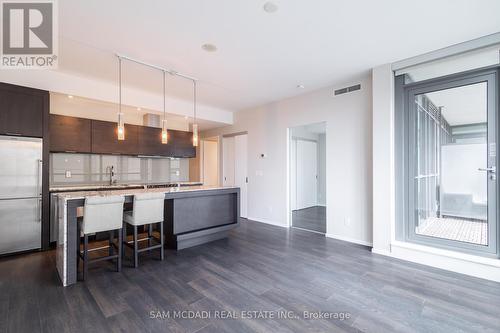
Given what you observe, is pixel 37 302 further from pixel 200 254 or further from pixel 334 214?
pixel 334 214

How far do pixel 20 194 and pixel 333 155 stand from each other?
17.0 ft

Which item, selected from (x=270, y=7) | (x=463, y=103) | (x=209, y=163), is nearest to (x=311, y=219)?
(x=463, y=103)

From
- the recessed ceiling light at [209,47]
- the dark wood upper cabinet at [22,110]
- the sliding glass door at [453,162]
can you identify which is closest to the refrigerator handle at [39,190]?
the dark wood upper cabinet at [22,110]

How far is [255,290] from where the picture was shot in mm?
2412

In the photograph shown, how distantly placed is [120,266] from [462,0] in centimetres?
464

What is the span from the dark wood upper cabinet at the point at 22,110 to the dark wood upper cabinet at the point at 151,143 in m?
1.81

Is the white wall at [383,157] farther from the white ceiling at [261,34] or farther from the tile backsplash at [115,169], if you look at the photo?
the tile backsplash at [115,169]

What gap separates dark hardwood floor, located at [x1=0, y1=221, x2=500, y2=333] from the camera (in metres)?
1.87

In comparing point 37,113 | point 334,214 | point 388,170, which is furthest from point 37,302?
→ point 388,170

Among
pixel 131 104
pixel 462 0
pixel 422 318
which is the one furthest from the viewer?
pixel 131 104

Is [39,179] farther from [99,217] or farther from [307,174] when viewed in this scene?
[307,174]

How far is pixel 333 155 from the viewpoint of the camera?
429cm

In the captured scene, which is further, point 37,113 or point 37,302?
point 37,113

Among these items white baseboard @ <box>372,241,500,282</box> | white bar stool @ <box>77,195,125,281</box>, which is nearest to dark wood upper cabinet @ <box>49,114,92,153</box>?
white bar stool @ <box>77,195,125,281</box>
